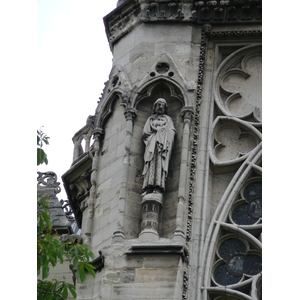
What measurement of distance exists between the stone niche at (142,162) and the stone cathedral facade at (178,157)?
0.02m

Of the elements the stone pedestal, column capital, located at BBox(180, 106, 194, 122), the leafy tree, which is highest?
column capital, located at BBox(180, 106, 194, 122)

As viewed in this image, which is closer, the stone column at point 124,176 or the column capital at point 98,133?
the stone column at point 124,176

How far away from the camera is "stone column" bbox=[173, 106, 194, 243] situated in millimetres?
15539

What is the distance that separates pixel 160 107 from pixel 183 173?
121 cm

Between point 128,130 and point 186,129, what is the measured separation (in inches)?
35.0

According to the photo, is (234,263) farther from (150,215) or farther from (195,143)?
(195,143)

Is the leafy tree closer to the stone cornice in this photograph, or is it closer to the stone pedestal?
the stone pedestal

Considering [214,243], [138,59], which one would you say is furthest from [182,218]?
[138,59]

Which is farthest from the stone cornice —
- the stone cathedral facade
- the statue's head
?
the statue's head

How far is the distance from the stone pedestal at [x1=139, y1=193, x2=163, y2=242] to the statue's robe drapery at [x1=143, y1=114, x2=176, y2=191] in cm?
19

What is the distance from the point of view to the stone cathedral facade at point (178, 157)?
15406 millimetres

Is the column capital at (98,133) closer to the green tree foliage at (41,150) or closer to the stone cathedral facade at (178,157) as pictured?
the stone cathedral facade at (178,157)

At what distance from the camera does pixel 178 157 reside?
1639cm

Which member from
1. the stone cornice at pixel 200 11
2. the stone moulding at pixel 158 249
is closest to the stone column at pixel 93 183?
the stone moulding at pixel 158 249
